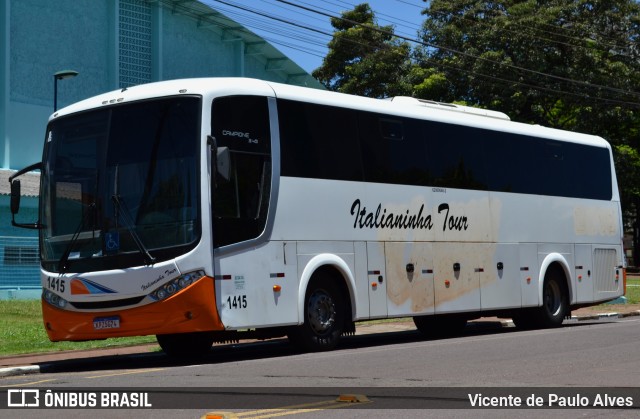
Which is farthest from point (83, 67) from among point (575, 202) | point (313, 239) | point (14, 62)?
point (313, 239)

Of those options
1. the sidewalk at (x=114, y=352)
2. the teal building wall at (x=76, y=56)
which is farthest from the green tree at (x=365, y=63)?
the sidewalk at (x=114, y=352)

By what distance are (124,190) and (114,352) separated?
3.84 m

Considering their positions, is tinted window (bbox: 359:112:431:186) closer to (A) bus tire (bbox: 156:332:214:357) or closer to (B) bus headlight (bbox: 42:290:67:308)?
(A) bus tire (bbox: 156:332:214:357)

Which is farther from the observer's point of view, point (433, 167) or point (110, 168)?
point (433, 167)

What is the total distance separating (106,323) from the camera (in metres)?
14.4

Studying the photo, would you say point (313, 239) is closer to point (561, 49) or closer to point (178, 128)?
point (178, 128)

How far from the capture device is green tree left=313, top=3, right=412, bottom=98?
54.5 metres

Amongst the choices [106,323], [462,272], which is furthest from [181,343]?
[462,272]

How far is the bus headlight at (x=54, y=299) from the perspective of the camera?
48.9 ft

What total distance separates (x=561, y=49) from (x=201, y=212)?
37.9 meters

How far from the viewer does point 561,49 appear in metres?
49.2

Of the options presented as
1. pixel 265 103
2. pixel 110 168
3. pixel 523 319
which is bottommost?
pixel 523 319

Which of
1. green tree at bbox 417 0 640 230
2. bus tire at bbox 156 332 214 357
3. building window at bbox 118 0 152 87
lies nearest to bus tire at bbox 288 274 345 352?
bus tire at bbox 156 332 214 357

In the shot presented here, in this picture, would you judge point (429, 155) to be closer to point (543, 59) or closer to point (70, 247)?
point (70, 247)
